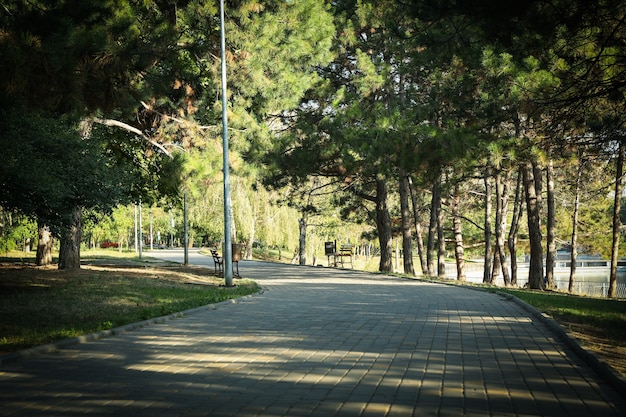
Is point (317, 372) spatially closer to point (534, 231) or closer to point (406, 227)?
point (534, 231)

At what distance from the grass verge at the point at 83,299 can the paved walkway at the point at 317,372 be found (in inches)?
33.7

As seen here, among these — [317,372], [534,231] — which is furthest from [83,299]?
[534,231]

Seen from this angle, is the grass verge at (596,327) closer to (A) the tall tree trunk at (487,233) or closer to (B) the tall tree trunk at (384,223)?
(B) the tall tree trunk at (384,223)

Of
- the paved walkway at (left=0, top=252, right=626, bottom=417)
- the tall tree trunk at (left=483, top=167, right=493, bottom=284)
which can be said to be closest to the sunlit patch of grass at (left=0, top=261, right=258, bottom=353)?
the paved walkway at (left=0, top=252, right=626, bottom=417)

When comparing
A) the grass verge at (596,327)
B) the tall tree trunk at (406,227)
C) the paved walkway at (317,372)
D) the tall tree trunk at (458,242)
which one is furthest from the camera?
the tall tree trunk at (458,242)

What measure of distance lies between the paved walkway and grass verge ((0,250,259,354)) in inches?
33.7

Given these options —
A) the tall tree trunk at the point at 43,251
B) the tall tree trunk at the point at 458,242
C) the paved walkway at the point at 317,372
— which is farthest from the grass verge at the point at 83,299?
the tall tree trunk at the point at 458,242

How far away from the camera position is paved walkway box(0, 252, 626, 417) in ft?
18.9

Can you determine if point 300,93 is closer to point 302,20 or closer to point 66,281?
point 302,20

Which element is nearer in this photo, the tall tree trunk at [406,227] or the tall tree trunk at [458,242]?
the tall tree trunk at [406,227]

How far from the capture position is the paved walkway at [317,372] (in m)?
5.77

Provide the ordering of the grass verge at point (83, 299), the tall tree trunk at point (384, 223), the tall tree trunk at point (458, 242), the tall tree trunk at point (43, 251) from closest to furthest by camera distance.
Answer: the grass verge at point (83, 299) → the tall tree trunk at point (43, 251) → the tall tree trunk at point (384, 223) → the tall tree trunk at point (458, 242)

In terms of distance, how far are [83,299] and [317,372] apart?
9213mm

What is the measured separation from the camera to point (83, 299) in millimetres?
14945
